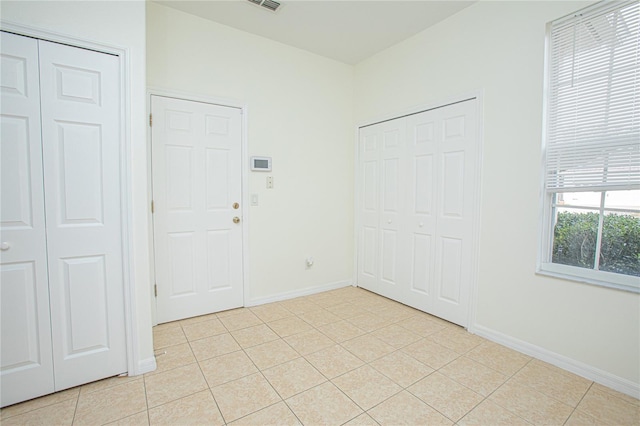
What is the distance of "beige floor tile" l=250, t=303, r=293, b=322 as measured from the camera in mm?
2898

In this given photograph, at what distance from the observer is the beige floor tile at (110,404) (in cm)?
158

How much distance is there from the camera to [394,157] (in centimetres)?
329

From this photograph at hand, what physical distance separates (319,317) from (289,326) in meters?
0.35

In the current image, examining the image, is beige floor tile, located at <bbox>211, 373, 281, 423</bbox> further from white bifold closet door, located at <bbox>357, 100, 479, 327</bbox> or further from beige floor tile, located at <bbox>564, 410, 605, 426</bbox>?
white bifold closet door, located at <bbox>357, 100, 479, 327</bbox>

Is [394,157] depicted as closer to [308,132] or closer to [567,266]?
[308,132]

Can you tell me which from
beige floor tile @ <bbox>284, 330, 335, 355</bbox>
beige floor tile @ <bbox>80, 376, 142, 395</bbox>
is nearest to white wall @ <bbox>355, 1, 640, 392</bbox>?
beige floor tile @ <bbox>284, 330, 335, 355</bbox>

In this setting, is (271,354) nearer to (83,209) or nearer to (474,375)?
(474,375)

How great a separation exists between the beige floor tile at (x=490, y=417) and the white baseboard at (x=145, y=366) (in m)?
1.99

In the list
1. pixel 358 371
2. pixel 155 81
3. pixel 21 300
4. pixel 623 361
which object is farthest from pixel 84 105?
pixel 623 361

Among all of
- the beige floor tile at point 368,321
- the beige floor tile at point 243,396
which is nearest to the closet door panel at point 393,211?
the beige floor tile at point 368,321

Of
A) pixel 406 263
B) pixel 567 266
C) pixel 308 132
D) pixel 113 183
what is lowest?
pixel 406 263

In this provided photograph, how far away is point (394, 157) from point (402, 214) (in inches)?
26.1

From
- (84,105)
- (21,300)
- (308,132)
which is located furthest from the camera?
(308,132)

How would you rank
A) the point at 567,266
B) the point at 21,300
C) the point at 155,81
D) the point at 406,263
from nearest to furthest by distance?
the point at 21,300, the point at 567,266, the point at 155,81, the point at 406,263
